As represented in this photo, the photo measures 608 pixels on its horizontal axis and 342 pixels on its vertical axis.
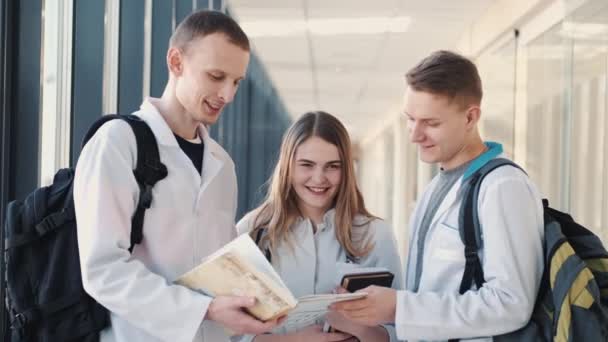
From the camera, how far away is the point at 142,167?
4.77 feet

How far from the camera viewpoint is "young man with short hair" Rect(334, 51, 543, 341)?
1.47 metres

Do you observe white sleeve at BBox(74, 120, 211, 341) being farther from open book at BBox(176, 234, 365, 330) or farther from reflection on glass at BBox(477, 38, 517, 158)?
reflection on glass at BBox(477, 38, 517, 158)

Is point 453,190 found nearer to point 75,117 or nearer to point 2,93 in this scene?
point 2,93

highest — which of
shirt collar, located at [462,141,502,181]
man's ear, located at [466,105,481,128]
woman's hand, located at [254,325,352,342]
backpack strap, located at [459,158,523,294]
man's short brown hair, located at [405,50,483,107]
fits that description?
man's short brown hair, located at [405,50,483,107]

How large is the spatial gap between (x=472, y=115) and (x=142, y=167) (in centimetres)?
86

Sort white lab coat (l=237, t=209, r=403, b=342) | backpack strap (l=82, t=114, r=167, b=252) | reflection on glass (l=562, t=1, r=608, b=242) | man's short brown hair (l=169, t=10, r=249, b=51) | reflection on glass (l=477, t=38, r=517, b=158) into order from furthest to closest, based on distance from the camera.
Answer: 1. reflection on glass (l=477, t=38, r=517, b=158)
2. reflection on glass (l=562, t=1, r=608, b=242)
3. white lab coat (l=237, t=209, r=403, b=342)
4. man's short brown hair (l=169, t=10, r=249, b=51)
5. backpack strap (l=82, t=114, r=167, b=252)

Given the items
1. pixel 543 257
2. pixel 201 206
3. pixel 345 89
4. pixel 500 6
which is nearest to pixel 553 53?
pixel 500 6

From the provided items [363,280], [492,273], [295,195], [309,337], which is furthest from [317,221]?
[492,273]

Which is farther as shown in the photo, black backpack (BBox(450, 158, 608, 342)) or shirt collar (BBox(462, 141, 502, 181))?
shirt collar (BBox(462, 141, 502, 181))

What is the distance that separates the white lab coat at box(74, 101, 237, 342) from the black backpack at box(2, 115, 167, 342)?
0.03 meters

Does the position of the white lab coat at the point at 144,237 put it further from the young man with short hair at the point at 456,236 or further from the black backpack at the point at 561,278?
the black backpack at the point at 561,278

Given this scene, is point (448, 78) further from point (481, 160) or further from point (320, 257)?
point (320, 257)

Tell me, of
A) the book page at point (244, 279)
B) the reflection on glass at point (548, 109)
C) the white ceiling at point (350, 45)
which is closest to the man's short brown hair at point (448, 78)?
the book page at point (244, 279)

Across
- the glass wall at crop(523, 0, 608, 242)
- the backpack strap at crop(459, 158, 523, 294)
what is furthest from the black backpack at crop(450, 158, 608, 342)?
the glass wall at crop(523, 0, 608, 242)
